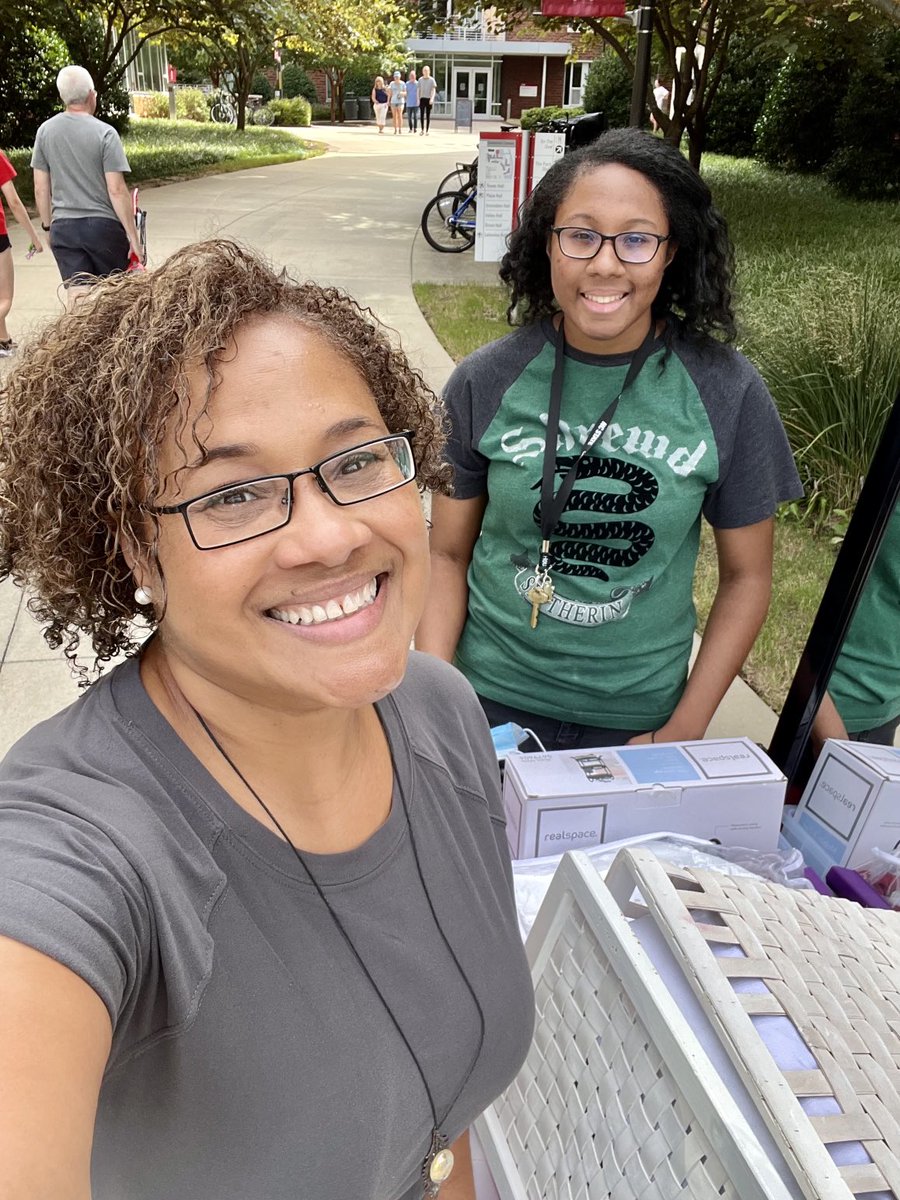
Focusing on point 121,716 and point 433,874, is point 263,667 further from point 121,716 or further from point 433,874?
point 433,874

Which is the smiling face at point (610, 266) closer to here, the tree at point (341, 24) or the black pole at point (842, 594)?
the black pole at point (842, 594)

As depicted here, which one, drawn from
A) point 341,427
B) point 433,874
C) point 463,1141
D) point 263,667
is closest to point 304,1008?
point 433,874

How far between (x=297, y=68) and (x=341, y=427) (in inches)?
1905

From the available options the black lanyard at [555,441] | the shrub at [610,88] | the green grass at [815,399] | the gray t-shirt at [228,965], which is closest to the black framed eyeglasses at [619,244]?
the black lanyard at [555,441]

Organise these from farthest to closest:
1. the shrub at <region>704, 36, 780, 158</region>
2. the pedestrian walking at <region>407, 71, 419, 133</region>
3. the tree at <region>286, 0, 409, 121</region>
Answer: the pedestrian walking at <region>407, 71, 419, 133</region> → the tree at <region>286, 0, 409, 121</region> → the shrub at <region>704, 36, 780, 158</region>

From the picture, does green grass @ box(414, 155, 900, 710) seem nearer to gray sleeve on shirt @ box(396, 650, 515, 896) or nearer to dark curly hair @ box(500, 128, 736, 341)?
dark curly hair @ box(500, 128, 736, 341)

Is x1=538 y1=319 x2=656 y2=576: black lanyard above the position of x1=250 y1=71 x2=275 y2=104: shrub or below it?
above

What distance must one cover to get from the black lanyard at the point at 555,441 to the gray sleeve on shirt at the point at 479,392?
0.33 feet

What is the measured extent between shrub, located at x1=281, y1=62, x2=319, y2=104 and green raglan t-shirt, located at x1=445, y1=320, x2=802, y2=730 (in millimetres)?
46700

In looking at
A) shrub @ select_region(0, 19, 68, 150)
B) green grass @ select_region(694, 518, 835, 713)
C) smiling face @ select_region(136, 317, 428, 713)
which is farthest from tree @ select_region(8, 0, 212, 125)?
smiling face @ select_region(136, 317, 428, 713)

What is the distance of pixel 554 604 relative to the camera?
7.07 ft

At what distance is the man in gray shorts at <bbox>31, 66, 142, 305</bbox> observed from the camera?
7.37m

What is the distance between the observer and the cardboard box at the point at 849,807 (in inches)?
80.0

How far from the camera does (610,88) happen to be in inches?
805
